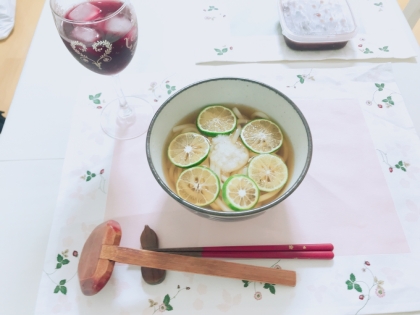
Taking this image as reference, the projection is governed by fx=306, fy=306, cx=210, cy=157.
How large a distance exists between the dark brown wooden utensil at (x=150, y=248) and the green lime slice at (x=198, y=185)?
10 cm

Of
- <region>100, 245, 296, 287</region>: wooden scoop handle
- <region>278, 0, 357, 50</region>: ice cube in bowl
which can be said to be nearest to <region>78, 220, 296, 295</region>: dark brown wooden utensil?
<region>100, 245, 296, 287</region>: wooden scoop handle

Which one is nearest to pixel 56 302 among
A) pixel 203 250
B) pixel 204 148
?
pixel 203 250

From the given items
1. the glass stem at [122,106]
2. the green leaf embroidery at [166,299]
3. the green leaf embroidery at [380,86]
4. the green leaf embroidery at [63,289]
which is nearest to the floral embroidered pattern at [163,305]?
the green leaf embroidery at [166,299]

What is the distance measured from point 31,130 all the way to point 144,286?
47 centimetres

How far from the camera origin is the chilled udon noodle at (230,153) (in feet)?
1.90

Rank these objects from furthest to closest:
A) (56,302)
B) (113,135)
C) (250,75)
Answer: (250,75), (113,135), (56,302)

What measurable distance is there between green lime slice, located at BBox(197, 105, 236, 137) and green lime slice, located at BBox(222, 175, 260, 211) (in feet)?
0.41

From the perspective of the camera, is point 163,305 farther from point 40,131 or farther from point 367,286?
point 40,131

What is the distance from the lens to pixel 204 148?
0.63 metres

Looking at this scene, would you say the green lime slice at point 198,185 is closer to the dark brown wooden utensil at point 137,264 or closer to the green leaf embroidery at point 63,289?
the dark brown wooden utensil at point 137,264

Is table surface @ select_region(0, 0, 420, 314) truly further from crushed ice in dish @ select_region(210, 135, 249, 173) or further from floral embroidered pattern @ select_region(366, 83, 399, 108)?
crushed ice in dish @ select_region(210, 135, 249, 173)

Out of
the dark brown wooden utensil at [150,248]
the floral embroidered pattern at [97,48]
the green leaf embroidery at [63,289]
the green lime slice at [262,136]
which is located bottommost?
the green leaf embroidery at [63,289]

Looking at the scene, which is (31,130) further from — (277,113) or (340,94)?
(340,94)

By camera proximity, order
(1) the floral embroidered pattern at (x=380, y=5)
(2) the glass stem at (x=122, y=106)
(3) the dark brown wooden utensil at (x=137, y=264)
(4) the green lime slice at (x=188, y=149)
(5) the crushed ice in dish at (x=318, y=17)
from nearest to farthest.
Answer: (3) the dark brown wooden utensil at (x=137, y=264), (4) the green lime slice at (x=188, y=149), (2) the glass stem at (x=122, y=106), (5) the crushed ice in dish at (x=318, y=17), (1) the floral embroidered pattern at (x=380, y=5)
